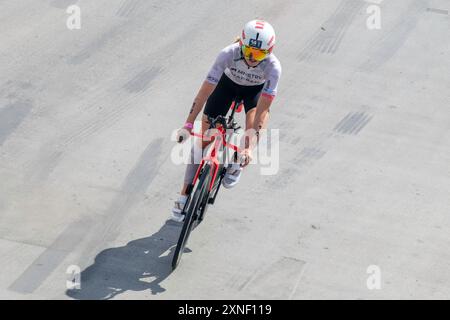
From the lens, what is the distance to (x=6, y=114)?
39.8 ft

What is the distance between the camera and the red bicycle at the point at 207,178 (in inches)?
369

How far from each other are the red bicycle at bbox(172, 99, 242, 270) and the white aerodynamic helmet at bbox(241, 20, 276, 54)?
2.49ft

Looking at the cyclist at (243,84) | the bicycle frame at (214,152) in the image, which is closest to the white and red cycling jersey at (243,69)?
the cyclist at (243,84)

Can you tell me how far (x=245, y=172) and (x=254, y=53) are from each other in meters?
2.16

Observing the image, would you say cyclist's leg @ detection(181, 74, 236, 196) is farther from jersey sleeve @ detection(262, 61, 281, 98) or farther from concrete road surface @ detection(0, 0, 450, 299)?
concrete road surface @ detection(0, 0, 450, 299)

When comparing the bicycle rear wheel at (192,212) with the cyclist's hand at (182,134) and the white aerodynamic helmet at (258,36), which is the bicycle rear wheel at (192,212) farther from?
the white aerodynamic helmet at (258,36)

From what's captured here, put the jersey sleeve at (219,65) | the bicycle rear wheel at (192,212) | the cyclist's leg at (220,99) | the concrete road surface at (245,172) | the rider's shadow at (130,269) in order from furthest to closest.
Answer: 1. the cyclist's leg at (220,99)
2. the jersey sleeve at (219,65)
3. the concrete road surface at (245,172)
4. the bicycle rear wheel at (192,212)
5. the rider's shadow at (130,269)

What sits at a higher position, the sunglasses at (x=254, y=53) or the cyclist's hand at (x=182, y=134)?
the sunglasses at (x=254, y=53)

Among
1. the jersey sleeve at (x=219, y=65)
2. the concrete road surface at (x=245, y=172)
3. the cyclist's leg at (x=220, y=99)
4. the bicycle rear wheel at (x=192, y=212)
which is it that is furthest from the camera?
the cyclist's leg at (x=220, y=99)

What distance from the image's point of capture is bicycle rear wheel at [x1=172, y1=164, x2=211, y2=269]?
30.7 ft

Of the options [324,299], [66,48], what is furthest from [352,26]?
[324,299]

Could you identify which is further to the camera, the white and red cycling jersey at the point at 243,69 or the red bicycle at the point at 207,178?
the white and red cycling jersey at the point at 243,69

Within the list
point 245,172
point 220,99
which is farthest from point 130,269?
point 245,172
